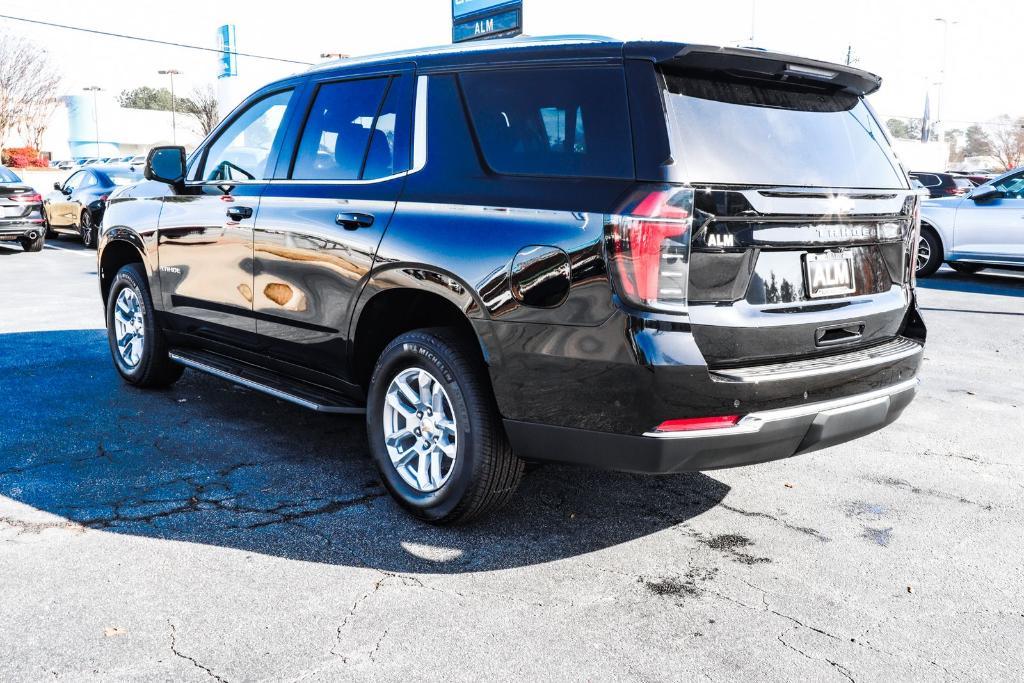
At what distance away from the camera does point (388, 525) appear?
3.88 meters

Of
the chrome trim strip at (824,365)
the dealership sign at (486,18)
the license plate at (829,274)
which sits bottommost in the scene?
the chrome trim strip at (824,365)

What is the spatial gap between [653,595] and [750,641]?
417mm

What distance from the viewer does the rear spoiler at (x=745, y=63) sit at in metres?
3.18

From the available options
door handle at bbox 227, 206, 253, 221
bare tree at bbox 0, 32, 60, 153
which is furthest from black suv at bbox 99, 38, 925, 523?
bare tree at bbox 0, 32, 60, 153

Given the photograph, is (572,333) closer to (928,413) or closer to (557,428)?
(557,428)

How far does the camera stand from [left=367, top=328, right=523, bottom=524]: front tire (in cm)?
356

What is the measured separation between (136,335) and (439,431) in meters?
3.17

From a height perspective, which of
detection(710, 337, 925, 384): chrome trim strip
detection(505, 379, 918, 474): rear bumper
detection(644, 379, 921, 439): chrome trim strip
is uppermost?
detection(710, 337, 925, 384): chrome trim strip

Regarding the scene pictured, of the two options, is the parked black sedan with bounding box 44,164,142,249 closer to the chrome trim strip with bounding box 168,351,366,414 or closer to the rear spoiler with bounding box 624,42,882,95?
the chrome trim strip with bounding box 168,351,366,414

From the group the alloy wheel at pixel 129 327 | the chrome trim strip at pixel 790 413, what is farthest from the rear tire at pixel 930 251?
the alloy wheel at pixel 129 327

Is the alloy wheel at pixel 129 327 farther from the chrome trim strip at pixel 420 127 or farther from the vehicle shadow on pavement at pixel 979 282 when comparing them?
the vehicle shadow on pavement at pixel 979 282

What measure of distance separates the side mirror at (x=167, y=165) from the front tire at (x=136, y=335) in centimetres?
74

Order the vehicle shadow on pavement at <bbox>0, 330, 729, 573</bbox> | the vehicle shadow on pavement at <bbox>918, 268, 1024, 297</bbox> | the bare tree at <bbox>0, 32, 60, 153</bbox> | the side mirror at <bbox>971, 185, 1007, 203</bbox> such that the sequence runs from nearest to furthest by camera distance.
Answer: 1. the vehicle shadow on pavement at <bbox>0, 330, 729, 573</bbox>
2. the vehicle shadow on pavement at <bbox>918, 268, 1024, 297</bbox>
3. the side mirror at <bbox>971, 185, 1007, 203</bbox>
4. the bare tree at <bbox>0, 32, 60, 153</bbox>

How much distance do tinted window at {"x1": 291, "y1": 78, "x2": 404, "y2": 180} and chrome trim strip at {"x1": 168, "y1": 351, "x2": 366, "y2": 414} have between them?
106 cm
